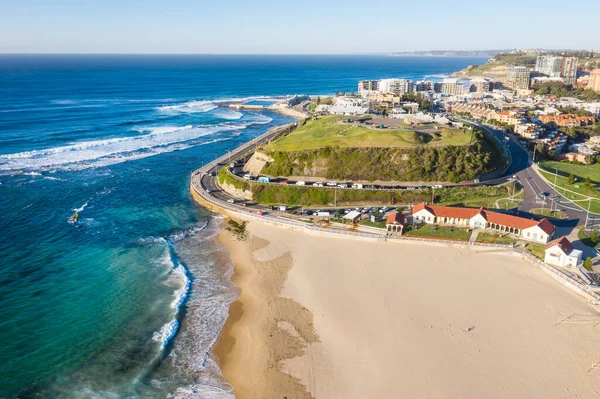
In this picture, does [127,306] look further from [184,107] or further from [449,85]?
[449,85]

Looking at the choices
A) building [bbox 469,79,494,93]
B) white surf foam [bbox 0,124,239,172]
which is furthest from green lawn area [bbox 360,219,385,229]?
building [bbox 469,79,494,93]

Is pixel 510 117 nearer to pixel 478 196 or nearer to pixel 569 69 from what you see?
pixel 478 196

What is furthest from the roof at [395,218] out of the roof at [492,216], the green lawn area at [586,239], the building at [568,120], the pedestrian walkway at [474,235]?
the building at [568,120]

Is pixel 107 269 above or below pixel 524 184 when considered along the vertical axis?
below

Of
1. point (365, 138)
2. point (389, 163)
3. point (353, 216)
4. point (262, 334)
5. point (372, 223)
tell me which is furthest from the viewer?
point (365, 138)

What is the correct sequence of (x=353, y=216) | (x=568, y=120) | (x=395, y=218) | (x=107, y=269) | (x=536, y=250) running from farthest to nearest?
(x=568, y=120)
(x=353, y=216)
(x=395, y=218)
(x=536, y=250)
(x=107, y=269)

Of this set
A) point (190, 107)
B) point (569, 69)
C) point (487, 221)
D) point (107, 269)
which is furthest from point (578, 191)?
point (569, 69)

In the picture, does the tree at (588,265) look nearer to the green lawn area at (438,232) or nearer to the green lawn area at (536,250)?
the green lawn area at (536,250)
